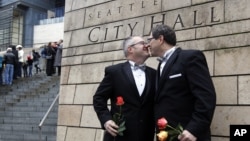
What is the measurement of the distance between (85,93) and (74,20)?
5.21 ft

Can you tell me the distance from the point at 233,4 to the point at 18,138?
651 centimetres

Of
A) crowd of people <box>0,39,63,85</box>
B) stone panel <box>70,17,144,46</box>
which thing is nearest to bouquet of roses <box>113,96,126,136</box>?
stone panel <box>70,17,144,46</box>

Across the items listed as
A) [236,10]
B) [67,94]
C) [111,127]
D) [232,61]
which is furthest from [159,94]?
[67,94]

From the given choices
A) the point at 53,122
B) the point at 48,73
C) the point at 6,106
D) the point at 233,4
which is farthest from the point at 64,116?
the point at 48,73

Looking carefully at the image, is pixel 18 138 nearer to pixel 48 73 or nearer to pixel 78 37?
pixel 78 37

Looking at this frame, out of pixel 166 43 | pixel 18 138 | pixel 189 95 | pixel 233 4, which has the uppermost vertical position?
pixel 233 4

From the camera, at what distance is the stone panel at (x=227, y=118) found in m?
4.93

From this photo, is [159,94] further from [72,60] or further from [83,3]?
[83,3]

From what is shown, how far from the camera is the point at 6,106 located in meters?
12.6

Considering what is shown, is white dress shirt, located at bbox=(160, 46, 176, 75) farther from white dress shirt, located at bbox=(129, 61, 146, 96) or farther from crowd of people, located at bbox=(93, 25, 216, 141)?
white dress shirt, located at bbox=(129, 61, 146, 96)

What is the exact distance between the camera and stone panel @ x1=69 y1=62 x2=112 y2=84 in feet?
23.5

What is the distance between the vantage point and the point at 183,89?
3.96 meters

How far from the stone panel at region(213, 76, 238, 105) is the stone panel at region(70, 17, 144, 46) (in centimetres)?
188

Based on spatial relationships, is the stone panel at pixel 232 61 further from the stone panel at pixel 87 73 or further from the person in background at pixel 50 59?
the person in background at pixel 50 59
